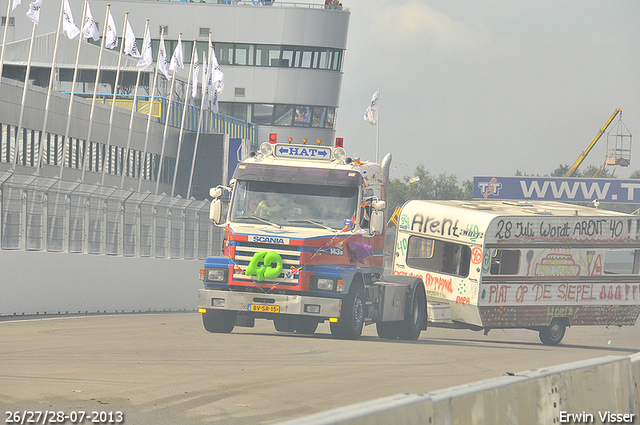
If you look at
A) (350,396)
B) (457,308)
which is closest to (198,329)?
(457,308)

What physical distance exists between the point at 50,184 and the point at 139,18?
56280 mm

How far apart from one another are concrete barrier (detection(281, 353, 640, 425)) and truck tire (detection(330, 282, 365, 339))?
30.6 ft

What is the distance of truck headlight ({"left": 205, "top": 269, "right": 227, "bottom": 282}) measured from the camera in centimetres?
1831

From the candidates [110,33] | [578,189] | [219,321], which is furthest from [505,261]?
[578,189]

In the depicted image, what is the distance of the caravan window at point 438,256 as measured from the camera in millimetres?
21500

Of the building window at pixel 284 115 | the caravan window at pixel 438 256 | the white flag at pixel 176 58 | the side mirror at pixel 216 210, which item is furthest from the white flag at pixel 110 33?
the building window at pixel 284 115

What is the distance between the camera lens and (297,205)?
60.1ft

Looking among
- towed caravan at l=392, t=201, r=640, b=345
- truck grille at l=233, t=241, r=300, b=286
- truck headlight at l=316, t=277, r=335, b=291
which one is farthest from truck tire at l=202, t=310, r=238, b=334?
towed caravan at l=392, t=201, r=640, b=345

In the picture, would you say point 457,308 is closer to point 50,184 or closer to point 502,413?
point 50,184

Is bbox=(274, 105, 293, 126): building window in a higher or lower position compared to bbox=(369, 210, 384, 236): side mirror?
higher

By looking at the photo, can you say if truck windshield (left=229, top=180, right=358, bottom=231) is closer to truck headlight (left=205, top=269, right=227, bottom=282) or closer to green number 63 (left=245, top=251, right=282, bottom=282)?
green number 63 (left=245, top=251, right=282, bottom=282)

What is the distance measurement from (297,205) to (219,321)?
8.73 feet

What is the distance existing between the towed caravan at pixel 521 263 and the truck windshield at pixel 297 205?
3.90m

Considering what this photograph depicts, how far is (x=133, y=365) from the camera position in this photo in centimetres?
1291
